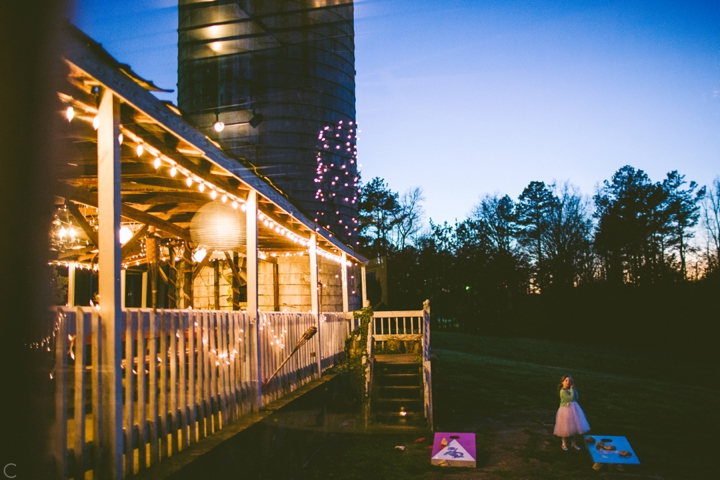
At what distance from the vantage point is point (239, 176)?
18.5 feet

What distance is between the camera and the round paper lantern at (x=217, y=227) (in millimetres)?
6977

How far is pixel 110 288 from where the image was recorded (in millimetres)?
3398

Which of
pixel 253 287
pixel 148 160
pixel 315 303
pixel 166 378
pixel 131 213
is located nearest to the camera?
pixel 166 378

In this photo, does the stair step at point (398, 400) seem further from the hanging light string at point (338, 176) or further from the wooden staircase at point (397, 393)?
the hanging light string at point (338, 176)

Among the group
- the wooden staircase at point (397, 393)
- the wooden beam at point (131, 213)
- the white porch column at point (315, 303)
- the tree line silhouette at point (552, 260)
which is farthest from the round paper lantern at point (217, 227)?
the tree line silhouette at point (552, 260)

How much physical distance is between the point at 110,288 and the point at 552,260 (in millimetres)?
41314

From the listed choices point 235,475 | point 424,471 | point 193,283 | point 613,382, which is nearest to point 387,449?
point 424,471

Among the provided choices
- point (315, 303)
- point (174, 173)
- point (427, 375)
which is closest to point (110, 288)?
point (174, 173)

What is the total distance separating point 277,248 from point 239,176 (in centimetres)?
728

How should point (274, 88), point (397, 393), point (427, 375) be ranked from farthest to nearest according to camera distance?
point (274, 88) → point (397, 393) → point (427, 375)

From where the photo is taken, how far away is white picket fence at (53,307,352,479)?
10.3 ft

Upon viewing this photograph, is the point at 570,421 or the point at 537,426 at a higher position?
the point at 570,421

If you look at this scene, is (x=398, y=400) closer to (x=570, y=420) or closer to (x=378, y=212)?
(x=570, y=420)

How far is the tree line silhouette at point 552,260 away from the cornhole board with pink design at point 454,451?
24836 millimetres
